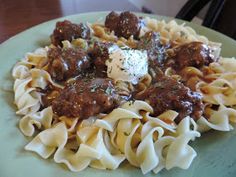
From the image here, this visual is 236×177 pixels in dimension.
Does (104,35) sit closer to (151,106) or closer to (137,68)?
(137,68)

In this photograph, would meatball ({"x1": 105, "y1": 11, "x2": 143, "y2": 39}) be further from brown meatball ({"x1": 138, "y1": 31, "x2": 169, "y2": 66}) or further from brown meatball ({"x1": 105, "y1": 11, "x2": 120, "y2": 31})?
brown meatball ({"x1": 138, "y1": 31, "x2": 169, "y2": 66})

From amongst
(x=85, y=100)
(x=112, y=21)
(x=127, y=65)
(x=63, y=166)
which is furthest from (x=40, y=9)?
(x=63, y=166)

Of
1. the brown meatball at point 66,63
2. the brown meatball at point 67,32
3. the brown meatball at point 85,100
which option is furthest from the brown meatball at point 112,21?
the brown meatball at point 85,100

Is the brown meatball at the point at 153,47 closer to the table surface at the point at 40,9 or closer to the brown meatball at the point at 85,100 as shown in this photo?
the brown meatball at the point at 85,100

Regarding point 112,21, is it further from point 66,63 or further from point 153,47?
point 66,63

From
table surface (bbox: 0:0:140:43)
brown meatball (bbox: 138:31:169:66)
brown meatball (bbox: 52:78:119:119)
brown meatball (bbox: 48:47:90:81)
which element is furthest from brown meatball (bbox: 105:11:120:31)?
table surface (bbox: 0:0:140:43)
